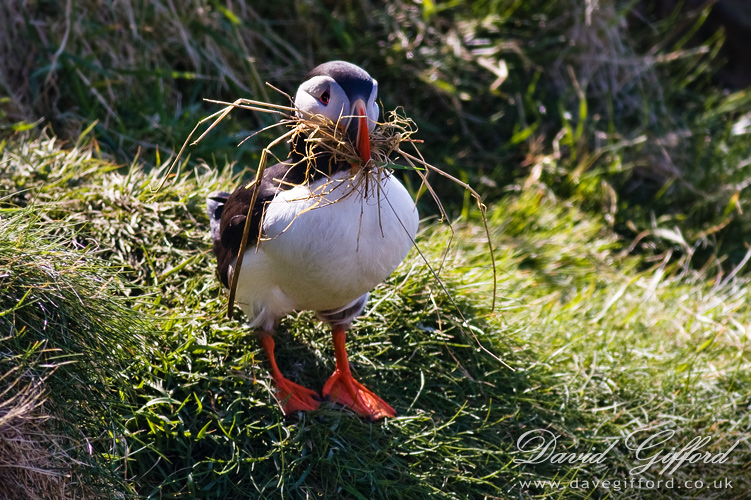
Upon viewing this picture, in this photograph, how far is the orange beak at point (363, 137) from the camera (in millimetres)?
2207

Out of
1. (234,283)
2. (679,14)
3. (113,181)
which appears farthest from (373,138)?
(679,14)

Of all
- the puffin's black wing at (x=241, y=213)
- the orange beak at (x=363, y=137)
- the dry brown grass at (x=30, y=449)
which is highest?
the orange beak at (x=363, y=137)

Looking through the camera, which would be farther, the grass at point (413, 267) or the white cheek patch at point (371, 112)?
the grass at point (413, 267)

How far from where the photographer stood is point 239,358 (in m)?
2.80

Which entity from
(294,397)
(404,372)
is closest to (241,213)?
(294,397)

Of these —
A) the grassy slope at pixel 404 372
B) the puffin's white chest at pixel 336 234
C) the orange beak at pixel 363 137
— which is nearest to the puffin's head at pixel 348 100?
the orange beak at pixel 363 137

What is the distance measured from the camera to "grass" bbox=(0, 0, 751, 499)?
8.06ft

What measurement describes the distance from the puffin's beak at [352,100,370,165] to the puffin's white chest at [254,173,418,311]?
95mm

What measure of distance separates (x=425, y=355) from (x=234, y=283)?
0.97 m

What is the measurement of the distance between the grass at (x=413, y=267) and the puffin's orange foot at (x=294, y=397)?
0.04m

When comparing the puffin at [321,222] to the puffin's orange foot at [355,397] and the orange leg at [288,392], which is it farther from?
the puffin's orange foot at [355,397]

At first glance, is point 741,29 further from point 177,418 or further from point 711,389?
point 177,418

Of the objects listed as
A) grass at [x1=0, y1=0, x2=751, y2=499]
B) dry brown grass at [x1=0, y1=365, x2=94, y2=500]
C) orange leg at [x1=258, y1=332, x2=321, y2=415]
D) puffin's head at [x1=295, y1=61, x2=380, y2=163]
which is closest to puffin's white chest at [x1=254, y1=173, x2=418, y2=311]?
puffin's head at [x1=295, y1=61, x2=380, y2=163]

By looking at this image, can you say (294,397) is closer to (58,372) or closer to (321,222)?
(321,222)
